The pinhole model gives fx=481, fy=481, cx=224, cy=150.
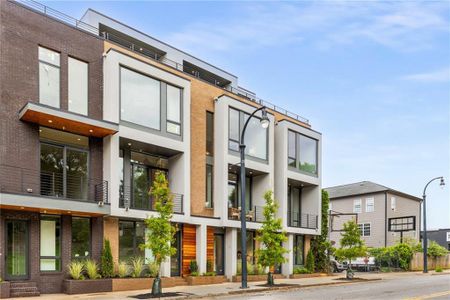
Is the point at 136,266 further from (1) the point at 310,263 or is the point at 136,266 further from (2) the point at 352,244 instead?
(1) the point at 310,263

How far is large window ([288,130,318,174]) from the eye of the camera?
31.6m

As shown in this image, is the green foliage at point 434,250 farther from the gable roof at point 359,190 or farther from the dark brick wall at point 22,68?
the dark brick wall at point 22,68

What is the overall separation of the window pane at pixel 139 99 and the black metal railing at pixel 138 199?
3.18 meters

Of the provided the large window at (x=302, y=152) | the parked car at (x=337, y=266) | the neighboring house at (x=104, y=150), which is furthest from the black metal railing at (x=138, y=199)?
the parked car at (x=337, y=266)

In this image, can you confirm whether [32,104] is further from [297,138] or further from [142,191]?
[297,138]

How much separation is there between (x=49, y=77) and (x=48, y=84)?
0.30 metres

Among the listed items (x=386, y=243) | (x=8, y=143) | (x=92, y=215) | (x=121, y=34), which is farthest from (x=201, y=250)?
(x=386, y=243)

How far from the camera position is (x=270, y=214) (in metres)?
22.9

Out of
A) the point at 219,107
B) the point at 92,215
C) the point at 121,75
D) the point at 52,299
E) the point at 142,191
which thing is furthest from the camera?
the point at 219,107

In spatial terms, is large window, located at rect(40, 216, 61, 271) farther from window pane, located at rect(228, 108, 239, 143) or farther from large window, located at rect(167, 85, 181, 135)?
window pane, located at rect(228, 108, 239, 143)

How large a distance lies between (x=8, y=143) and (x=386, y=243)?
4128 centimetres

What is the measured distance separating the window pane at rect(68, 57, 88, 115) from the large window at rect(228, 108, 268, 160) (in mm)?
8889

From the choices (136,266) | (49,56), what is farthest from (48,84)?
(136,266)

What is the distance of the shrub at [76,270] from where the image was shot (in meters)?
18.7
